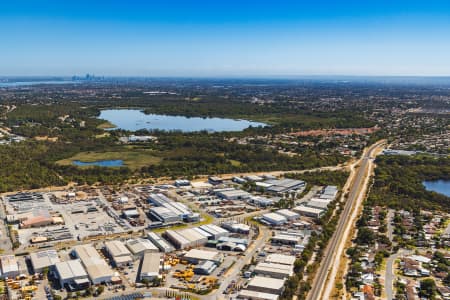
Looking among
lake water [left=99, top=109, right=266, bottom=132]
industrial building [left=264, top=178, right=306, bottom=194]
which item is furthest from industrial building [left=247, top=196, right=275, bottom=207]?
lake water [left=99, top=109, right=266, bottom=132]

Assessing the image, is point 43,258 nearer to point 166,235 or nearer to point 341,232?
point 166,235

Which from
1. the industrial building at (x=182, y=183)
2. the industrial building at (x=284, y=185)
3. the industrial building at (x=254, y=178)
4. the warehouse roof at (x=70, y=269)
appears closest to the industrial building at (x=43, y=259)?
the warehouse roof at (x=70, y=269)

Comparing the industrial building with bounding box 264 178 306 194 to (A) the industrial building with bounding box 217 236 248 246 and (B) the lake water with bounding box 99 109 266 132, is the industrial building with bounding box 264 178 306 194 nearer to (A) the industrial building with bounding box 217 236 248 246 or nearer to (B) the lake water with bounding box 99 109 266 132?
(A) the industrial building with bounding box 217 236 248 246

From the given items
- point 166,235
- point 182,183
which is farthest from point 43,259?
point 182,183

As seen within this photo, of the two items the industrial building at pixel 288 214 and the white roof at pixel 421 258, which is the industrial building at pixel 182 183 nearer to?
the industrial building at pixel 288 214

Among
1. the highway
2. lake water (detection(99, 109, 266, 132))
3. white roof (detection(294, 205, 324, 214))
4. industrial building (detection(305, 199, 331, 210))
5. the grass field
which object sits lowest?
the highway
